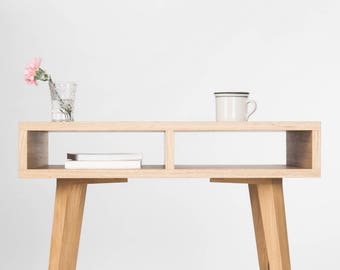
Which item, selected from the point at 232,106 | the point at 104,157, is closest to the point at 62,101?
the point at 104,157

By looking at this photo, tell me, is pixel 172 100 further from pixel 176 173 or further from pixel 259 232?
pixel 176 173

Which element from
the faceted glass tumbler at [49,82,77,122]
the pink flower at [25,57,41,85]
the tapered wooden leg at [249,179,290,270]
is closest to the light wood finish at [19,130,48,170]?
the faceted glass tumbler at [49,82,77,122]

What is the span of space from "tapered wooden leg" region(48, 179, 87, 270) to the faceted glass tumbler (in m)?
0.26

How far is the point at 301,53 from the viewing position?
14.7 feet

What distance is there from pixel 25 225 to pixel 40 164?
149cm

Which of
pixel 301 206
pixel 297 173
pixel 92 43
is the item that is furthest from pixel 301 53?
pixel 297 173


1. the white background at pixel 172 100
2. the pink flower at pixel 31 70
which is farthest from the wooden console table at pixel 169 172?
the white background at pixel 172 100

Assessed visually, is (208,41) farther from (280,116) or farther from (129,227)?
(129,227)

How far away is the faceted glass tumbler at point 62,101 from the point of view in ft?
9.09

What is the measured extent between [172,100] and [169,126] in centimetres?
176

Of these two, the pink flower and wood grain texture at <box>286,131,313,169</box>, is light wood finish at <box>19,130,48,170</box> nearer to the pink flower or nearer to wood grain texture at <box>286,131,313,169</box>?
the pink flower

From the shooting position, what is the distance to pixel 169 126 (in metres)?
2.65

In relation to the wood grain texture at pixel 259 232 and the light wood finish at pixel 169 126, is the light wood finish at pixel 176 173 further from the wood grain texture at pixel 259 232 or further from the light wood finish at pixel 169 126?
the wood grain texture at pixel 259 232

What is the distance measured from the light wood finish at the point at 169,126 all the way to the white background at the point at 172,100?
1.67 m
